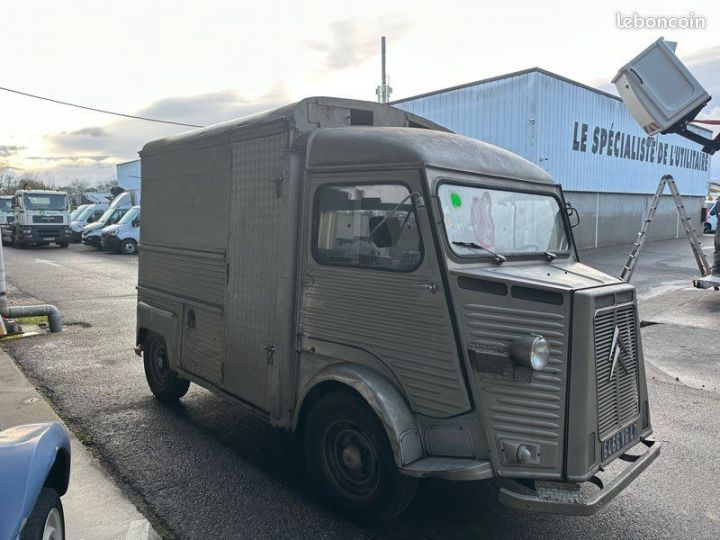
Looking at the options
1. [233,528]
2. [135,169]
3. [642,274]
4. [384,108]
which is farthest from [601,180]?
[135,169]

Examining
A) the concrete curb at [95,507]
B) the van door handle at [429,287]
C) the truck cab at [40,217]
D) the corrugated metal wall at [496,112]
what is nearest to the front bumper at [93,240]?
the truck cab at [40,217]

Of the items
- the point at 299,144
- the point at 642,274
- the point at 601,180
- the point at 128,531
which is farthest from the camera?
the point at 601,180

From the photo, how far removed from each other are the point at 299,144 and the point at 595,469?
9.08 ft

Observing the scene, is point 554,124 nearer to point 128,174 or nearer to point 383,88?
point 383,88

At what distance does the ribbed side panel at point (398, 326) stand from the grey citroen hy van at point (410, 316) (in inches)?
0.4

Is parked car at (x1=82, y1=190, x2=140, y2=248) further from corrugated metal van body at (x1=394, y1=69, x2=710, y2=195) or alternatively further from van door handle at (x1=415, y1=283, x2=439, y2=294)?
van door handle at (x1=415, y1=283, x2=439, y2=294)

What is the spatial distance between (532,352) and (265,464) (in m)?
2.50

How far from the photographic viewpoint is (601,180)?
23266 mm

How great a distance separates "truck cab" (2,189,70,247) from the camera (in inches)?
1005

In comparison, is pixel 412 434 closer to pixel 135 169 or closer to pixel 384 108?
pixel 384 108

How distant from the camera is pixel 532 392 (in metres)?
3.07

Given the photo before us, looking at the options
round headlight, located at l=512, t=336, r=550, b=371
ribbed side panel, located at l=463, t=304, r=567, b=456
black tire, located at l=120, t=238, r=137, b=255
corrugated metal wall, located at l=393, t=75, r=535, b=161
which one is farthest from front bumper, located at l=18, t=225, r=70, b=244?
round headlight, located at l=512, t=336, r=550, b=371

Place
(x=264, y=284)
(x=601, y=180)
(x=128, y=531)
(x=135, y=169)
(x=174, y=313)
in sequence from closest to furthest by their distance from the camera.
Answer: (x=128, y=531)
(x=264, y=284)
(x=174, y=313)
(x=601, y=180)
(x=135, y=169)

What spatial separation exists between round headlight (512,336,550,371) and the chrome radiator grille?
0.35m
